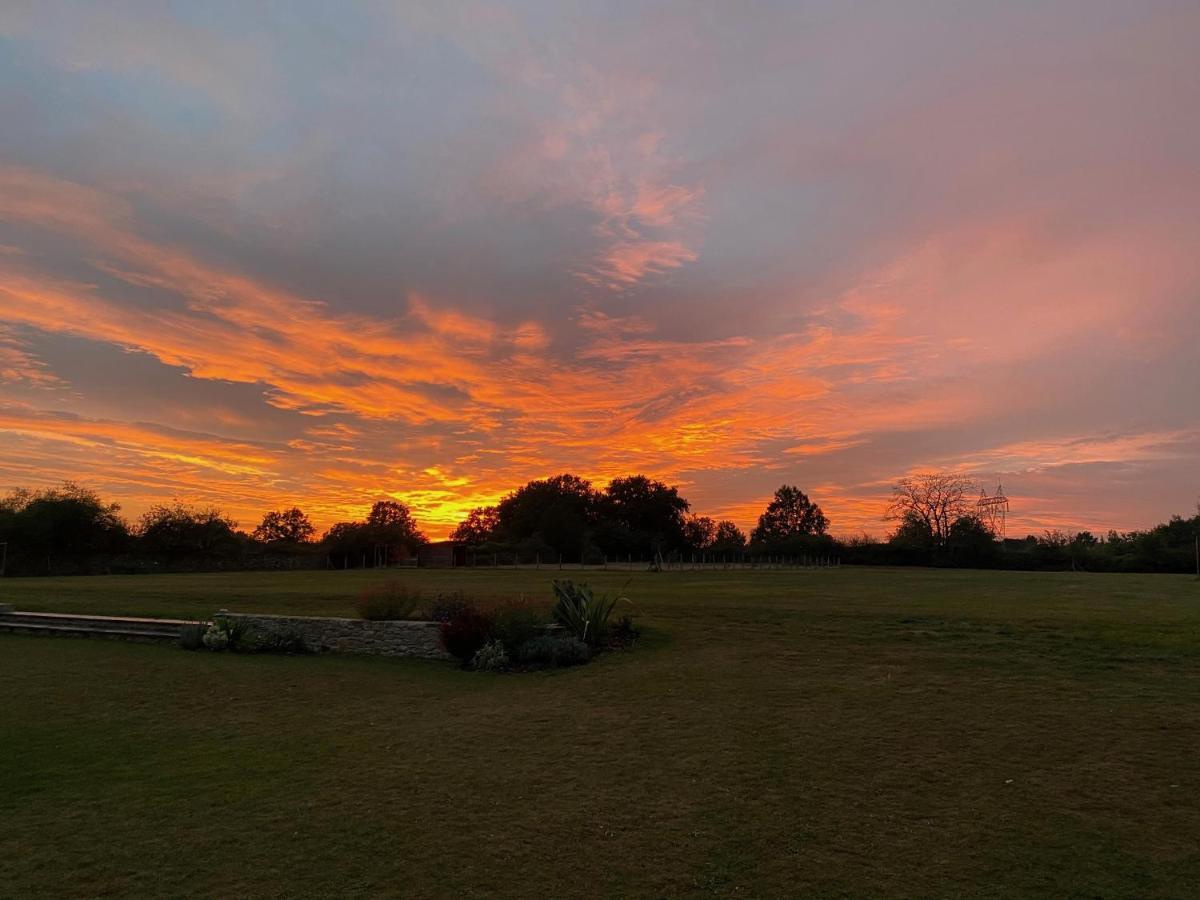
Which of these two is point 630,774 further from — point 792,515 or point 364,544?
point 792,515

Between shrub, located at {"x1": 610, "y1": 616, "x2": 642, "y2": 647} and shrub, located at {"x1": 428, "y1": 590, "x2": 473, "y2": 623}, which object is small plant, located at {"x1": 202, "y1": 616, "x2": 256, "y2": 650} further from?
shrub, located at {"x1": 610, "y1": 616, "x2": 642, "y2": 647}

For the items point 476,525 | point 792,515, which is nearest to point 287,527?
point 476,525

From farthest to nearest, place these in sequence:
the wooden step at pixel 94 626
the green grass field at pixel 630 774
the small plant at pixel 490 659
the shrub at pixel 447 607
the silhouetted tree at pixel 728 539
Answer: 1. the silhouetted tree at pixel 728 539
2. the wooden step at pixel 94 626
3. the shrub at pixel 447 607
4. the small plant at pixel 490 659
5. the green grass field at pixel 630 774

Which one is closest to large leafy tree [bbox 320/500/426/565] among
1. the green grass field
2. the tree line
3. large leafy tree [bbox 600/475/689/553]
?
the tree line

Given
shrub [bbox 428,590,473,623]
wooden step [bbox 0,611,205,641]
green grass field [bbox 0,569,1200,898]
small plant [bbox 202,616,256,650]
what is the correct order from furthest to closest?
wooden step [bbox 0,611,205,641], shrub [bbox 428,590,473,623], small plant [bbox 202,616,256,650], green grass field [bbox 0,569,1200,898]

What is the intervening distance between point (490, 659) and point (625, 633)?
12.2ft

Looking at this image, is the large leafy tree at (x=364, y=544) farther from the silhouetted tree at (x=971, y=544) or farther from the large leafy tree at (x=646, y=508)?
the silhouetted tree at (x=971, y=544)

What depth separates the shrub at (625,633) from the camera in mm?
16656

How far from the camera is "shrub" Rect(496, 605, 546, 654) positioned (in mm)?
15508

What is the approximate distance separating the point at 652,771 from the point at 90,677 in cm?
1116

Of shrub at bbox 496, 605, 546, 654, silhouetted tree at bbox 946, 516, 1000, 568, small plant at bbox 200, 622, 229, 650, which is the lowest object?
small plant at bbox 200, 622, 229, 650

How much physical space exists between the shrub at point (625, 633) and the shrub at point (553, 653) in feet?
5.18

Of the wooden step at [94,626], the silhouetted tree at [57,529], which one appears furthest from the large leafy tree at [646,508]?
the wooden step at [94,626]

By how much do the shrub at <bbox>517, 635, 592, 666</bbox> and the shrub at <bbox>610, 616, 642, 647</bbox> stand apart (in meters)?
1.58
